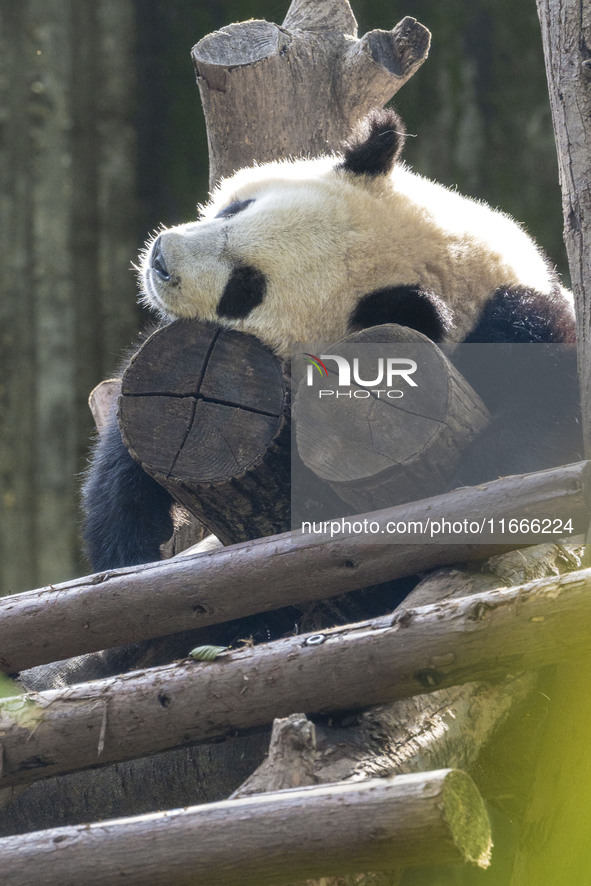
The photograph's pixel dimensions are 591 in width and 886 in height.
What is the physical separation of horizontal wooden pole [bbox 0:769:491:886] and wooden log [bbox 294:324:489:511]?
0.83 m

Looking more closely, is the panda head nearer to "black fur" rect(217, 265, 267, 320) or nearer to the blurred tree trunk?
"black fur" rect(217, 265, 267, 320)

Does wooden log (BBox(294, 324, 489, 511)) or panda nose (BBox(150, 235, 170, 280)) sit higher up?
panda nose (BBox(150, 235, 170, 280))

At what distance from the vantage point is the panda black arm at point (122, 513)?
2496 millimetres

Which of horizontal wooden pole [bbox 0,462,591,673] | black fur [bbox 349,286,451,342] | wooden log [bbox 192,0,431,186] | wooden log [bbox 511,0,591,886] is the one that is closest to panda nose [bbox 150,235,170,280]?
black fur [bbox 349,286,451,342]

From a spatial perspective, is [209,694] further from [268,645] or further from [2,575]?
[2,575]

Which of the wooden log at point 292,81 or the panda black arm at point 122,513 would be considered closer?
the panda black arm at point 122,513

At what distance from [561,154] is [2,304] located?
4298 mm

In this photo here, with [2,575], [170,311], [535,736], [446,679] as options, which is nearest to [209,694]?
[446,679]

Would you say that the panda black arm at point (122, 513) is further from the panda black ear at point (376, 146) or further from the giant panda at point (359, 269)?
the panda black ear at point (376, 146)

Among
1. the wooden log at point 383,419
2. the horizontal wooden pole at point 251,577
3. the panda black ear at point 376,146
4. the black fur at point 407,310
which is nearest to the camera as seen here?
the horizontal wooden pole at point 251,577

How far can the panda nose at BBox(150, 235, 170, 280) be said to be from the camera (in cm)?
226

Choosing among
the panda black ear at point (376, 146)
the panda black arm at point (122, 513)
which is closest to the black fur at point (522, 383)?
the panda black ear at point (376, 146)

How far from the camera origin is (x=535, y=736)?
6.16 feet

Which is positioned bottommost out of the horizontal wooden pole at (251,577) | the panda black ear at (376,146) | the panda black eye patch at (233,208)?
the horizontal wooden pole at (251,577)
